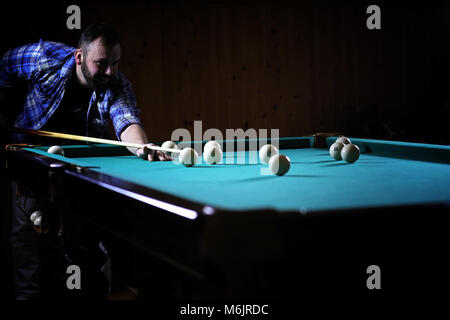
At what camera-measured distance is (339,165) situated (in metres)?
2.20

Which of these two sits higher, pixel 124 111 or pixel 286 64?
pixel 286 64

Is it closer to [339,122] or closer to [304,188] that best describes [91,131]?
[304,188]

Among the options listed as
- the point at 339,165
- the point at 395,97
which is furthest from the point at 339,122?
the point at 339,165

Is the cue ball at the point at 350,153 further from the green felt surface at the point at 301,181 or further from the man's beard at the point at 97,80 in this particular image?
the man's beard at the point at 97,80

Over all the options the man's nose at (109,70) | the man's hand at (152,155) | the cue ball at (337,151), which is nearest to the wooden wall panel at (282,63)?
the man's nose at (109,70)

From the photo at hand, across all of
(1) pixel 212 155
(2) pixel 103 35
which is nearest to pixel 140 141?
(2) pixel 103 35

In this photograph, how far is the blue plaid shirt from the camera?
3146mm

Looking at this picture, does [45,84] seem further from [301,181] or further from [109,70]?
[301,181]

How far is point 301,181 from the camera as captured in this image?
173 cm

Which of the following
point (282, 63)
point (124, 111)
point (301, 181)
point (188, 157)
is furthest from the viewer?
point (282, 63)

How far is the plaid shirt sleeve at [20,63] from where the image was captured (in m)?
3.16

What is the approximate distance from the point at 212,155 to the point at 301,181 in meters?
0.59

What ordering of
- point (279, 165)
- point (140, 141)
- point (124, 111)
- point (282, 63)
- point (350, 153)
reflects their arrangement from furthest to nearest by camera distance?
point (282, 63) → point (124, 111) → point (140, 141) → point (350, 153) → point (279, 165)

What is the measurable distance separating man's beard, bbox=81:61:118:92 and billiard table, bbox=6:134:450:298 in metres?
1.23
